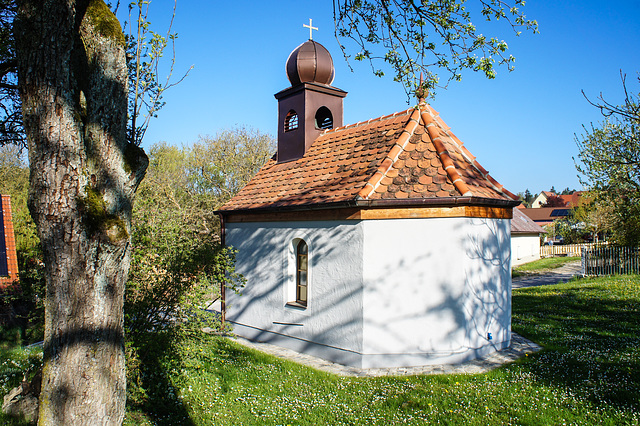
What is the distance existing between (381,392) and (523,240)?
108 ft

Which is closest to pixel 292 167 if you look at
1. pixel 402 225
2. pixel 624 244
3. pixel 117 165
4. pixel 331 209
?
pixel 331 209

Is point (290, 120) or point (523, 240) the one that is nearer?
point (290, 120)

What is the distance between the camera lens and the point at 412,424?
5.79 meters

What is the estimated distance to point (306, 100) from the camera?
1255 cm

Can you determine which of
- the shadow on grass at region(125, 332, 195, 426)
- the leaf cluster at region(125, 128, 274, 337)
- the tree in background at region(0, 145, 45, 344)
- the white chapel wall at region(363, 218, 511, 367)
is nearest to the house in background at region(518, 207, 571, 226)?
the white chapel wall at region(363, 218, 511, 367)

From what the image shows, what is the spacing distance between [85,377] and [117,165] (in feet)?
6.36

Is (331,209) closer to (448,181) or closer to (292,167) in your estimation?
(448,181)

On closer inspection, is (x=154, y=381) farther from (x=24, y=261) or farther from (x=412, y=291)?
(x=24, y=261)

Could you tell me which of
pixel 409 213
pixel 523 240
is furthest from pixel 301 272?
pixel 523 240

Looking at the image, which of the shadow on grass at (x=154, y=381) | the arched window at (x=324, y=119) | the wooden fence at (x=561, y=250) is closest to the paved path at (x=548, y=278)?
the wooden fence at (x=561, y=250)

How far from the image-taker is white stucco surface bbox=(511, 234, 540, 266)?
33.8m

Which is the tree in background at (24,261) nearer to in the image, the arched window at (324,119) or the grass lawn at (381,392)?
the grass lawn at (381,392)

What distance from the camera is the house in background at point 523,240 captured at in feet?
110

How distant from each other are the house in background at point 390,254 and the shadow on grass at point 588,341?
1406 mm
